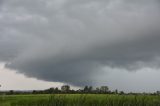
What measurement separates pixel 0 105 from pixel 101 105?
14.1 meters

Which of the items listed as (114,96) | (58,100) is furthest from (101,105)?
(58,100)

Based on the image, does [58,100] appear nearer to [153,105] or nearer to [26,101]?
[153,105]

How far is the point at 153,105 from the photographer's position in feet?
101

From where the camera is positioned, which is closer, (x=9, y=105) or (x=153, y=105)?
(x=153, y=105)

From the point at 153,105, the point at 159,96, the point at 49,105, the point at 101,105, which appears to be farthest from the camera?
the point at 159,96

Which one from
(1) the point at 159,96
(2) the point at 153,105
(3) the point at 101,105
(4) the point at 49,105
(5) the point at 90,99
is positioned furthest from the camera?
(5) the point at 90,99

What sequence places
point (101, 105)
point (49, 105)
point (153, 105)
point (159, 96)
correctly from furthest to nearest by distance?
1. point (159, 96)
2. point (101, 105)
3. point (153, 105)
4. point (49, 105)

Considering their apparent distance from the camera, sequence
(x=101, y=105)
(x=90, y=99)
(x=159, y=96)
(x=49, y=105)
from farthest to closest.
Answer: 1. (x=90, y=99)
2. (x=159, y=96)
3. (x=101, y=105)
4. (x=49, y=105)

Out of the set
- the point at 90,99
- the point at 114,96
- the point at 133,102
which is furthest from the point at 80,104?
the point at 90,99

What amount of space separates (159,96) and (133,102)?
8139mm

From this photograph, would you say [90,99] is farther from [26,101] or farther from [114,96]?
[26,101]

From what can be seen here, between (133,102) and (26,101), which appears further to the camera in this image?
(26,101)

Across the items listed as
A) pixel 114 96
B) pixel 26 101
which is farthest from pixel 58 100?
pixel 26 101

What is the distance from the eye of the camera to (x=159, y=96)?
124 ft
